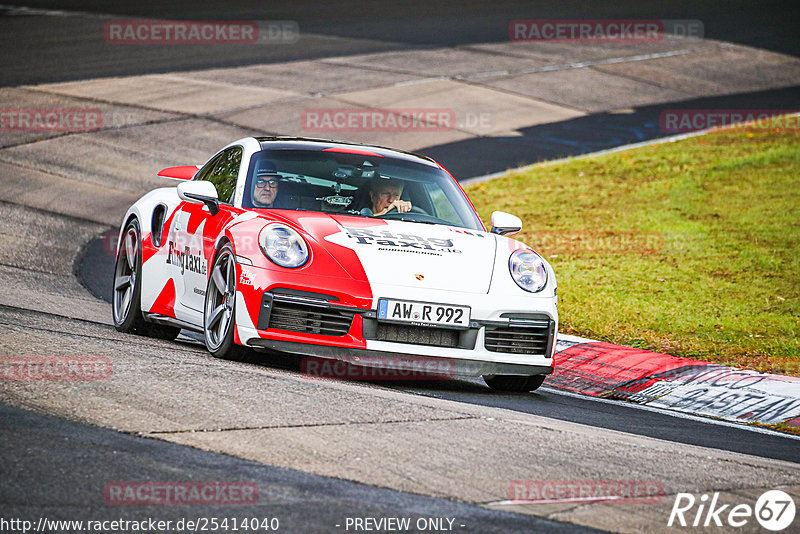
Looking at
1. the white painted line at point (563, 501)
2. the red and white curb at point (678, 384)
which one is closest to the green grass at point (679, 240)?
the red and white curb at point (678, 384)

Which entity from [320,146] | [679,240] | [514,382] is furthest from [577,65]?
[514,382]

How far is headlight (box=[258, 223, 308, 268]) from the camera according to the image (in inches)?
278

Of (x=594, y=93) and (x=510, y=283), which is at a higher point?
(x=594, y=93)

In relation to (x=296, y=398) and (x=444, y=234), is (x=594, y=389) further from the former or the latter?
(x=296, y=398)

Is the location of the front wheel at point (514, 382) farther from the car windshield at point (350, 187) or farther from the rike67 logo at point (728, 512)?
the rike67 logo at point (728, 512)

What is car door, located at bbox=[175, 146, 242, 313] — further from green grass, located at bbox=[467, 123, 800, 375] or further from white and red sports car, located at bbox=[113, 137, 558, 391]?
green grass, located at bbox=[467, 123, 800, 375]

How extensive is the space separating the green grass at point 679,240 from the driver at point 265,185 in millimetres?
3162

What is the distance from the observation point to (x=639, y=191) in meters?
16.9

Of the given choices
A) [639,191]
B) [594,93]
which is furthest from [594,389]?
[594,93]

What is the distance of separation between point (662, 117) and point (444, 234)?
53.1 ft

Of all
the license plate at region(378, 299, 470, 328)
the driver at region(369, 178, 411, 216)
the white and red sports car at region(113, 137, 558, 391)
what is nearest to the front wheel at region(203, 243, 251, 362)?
the white and red sports car at region(113, 137, 558, 391)

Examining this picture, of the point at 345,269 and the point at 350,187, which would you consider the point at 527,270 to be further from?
the point at 350,187

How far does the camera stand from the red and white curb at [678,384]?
Answer: 25.6 feet

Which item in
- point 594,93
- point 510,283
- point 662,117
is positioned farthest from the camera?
point 594,93
